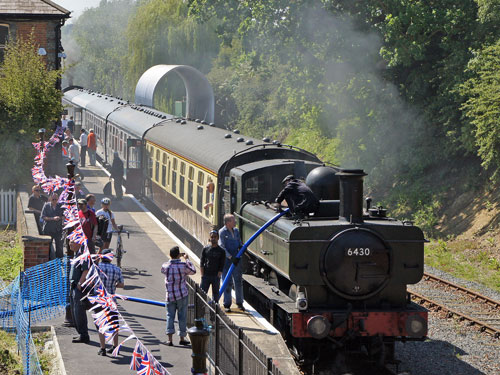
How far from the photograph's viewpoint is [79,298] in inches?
458

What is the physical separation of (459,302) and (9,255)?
10040 mm

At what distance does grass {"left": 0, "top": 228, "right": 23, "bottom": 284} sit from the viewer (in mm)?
16906

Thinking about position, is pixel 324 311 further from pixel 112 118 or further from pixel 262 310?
pixel 112 118

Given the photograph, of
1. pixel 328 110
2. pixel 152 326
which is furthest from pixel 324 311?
pixel 328 110

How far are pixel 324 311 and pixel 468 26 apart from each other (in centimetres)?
1772

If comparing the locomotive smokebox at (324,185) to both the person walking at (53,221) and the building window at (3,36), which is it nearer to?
the person walking at (53,221)

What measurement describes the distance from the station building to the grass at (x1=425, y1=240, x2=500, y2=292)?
15.1 m

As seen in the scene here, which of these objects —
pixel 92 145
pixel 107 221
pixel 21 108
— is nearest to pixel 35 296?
pixel 107 221

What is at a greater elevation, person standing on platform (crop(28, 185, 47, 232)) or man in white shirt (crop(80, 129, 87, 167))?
person standing on platform (crop(28, 185, 47, 232))

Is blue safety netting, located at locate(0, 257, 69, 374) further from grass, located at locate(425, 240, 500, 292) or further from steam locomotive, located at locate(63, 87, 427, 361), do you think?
grass, located at locate(425, 240, 500, 292)

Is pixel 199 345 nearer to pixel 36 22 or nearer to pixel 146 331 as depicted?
pixel 146 331

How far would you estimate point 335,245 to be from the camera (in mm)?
11203

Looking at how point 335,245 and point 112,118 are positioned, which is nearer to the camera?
point 335,245

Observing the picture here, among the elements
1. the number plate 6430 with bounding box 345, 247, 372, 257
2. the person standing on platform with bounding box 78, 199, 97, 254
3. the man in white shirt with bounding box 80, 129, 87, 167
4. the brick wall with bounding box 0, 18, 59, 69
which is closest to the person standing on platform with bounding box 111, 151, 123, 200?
the brick wall with bounding box 0, 18, 59, 69
